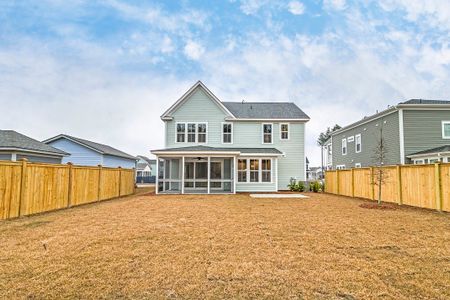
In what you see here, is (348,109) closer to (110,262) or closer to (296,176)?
Result: (296,176)

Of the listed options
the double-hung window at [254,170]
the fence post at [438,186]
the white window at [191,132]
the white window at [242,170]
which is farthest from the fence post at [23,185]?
the fence post at [438,186]

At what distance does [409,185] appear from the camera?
36.3ft

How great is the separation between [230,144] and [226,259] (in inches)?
640

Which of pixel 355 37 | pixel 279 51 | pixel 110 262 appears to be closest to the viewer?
pixel 110 262

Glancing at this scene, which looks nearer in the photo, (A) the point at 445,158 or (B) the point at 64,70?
A: (A) the point at 445,158

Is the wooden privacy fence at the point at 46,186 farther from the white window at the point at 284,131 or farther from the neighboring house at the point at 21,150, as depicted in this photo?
the white window at the point at 284,131

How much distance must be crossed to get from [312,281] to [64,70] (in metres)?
19.8

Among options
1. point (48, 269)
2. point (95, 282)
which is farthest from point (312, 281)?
point (48, 269)

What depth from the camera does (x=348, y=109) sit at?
30.4m

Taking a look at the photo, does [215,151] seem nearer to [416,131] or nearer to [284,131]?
[284,131]

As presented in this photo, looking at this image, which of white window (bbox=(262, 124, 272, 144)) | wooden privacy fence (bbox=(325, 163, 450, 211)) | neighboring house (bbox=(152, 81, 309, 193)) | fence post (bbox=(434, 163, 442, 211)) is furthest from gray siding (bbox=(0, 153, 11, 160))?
fence post (bbox=(434, 163, 442, 211))

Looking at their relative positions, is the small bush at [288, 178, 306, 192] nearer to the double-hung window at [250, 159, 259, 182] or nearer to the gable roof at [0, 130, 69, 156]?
the double-hung window at [250, 159, 259, 182]

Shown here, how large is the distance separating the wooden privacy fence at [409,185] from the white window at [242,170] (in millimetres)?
7040

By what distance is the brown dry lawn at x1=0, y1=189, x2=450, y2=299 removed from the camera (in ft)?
10.5
